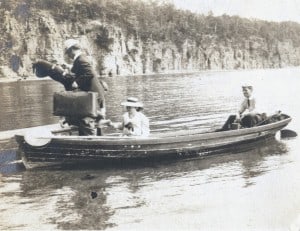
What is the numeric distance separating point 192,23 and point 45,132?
128 ft

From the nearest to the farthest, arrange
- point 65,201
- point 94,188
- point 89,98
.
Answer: point 65,201
point 94,188
point 89,98

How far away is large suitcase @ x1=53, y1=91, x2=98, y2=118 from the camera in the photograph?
6.85m

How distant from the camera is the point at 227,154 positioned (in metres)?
8.31

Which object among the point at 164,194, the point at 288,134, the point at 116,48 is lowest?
the point at 164,194

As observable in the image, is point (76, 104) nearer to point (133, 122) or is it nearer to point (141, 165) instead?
point (133, 122)

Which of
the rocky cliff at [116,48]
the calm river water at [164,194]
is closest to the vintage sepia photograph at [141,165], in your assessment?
the calm river water at [164,194]

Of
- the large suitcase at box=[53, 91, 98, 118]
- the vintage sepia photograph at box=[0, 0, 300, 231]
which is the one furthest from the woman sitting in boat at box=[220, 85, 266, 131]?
the large suitcase at box=[53, 91, 98, 118]

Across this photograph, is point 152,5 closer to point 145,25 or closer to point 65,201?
point 145,25

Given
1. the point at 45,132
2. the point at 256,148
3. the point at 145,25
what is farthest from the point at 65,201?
the point at 145,25

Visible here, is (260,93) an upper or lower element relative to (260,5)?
lower

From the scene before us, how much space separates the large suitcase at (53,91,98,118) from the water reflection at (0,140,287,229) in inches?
34.3

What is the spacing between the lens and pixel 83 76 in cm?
701

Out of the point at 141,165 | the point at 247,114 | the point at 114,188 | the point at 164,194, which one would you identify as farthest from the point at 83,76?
the point at 247,114

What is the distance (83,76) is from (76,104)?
440mm
